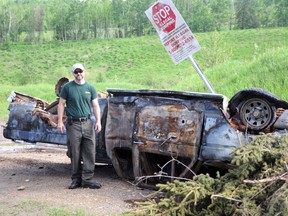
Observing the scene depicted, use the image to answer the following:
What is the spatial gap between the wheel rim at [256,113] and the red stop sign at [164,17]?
2.14 metres

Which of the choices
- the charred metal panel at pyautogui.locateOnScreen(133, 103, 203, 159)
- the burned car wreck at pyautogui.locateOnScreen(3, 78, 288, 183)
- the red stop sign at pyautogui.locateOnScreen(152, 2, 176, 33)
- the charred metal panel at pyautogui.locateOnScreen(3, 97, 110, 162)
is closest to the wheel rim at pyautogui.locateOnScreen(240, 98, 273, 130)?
the burned car wreck at pyautogui.locateOnScreen(3, 78, 288, 183)

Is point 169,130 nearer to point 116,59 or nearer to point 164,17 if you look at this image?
point 164,17

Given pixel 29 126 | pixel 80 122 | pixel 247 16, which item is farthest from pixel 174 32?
pixel 247 16

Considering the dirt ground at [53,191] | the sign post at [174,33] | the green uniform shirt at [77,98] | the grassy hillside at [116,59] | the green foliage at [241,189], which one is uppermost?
the grassy hillside at [116,59]

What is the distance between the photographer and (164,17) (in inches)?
294

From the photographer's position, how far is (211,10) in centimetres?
11050

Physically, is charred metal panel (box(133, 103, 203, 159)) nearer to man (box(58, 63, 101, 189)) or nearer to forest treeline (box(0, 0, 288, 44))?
man (box(58, 63, 101, 189))

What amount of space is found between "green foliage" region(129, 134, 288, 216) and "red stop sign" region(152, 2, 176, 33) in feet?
11.0

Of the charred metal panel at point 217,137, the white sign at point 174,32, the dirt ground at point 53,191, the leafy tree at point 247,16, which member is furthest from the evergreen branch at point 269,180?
the leafy tree at point 247,16

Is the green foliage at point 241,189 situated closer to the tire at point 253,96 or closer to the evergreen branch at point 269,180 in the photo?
the evergreen branch at point 269,180

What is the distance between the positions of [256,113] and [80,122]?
2405 mm

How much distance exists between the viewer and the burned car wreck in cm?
579

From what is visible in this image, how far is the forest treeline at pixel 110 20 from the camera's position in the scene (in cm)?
9325

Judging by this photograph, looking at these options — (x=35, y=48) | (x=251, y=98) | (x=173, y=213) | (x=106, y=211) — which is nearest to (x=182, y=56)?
(x=251, y=98)
